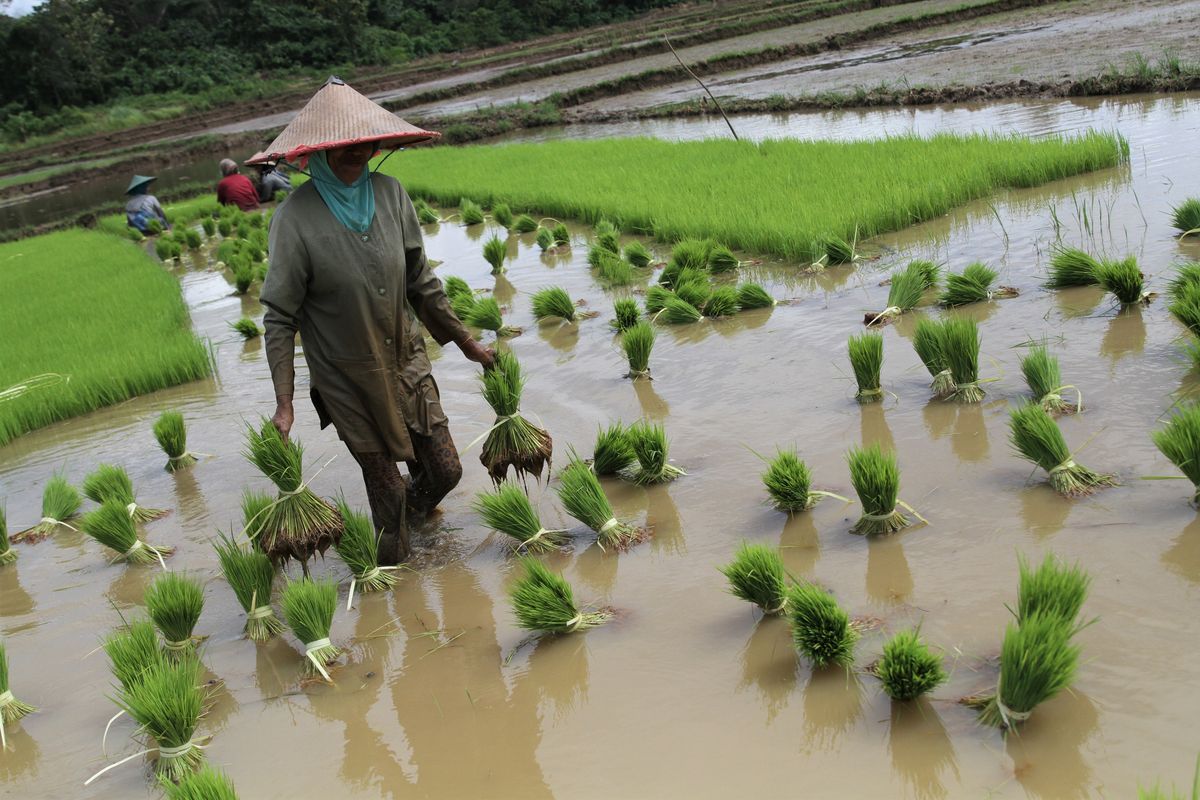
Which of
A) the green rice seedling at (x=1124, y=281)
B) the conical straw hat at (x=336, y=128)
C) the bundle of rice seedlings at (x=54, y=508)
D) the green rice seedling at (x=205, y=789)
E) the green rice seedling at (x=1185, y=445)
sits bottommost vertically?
the bundle of rice seedlings at (x=54, y=508)

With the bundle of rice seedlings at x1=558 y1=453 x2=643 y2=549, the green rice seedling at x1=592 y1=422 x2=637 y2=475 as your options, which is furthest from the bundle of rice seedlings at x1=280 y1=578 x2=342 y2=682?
the green rice seedling at x1=592 y1=422 x2=637 y2=475

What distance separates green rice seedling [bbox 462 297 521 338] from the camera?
6.36m

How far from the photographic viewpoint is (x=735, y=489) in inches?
150

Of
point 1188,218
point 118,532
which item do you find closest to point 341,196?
point 118,532

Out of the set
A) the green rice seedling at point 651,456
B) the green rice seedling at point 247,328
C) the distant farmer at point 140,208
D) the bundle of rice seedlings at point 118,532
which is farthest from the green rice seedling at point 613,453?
the distant farmer at point 140,208

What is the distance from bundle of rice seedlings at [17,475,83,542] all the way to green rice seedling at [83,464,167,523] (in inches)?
7.3

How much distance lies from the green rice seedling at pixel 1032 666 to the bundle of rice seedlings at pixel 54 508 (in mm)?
4058

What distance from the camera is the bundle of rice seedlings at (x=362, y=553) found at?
3584 millimetres

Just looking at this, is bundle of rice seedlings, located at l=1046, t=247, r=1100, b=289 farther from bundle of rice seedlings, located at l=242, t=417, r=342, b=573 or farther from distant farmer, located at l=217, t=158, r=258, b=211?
distant farmer, located at l=217, t=158, r=258, b=211

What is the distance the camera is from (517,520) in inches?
142

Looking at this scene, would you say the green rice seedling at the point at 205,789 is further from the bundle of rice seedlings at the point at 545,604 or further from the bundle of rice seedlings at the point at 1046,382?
the bundle of rice seedlings at the point at 1046,382

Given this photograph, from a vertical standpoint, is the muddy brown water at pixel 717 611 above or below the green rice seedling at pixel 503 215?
above

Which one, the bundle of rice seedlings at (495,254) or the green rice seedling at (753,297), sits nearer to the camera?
the green rice seedling at (753,297)

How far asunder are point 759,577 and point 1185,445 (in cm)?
122
